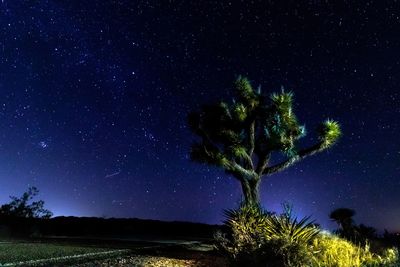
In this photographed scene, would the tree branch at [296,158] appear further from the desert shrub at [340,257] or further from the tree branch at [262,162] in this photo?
the desert shrub at [340,257]

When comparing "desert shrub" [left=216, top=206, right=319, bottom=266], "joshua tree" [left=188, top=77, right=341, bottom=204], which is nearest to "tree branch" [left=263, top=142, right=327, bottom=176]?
"joshua tree" [left=188, top=77, right=341, bottom=204]

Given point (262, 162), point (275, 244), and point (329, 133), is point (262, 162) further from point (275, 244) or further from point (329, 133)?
point (275, 244)

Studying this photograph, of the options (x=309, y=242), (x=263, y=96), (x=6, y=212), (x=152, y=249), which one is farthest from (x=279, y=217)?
(x=6, y=212)

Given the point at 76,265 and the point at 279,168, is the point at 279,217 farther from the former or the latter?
the point at 279,168

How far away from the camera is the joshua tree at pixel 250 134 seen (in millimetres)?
21562

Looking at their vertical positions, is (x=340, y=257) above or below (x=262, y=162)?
below

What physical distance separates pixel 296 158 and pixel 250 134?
2764 millimetres

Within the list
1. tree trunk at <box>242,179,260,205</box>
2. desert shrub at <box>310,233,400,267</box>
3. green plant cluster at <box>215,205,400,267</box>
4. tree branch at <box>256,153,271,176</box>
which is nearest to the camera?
desert shrub at <box>310,233,400,267</box>

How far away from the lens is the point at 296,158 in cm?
2281

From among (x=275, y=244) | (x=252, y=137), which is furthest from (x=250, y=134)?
(x=275, y=244)

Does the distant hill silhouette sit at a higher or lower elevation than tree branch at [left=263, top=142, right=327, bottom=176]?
lower

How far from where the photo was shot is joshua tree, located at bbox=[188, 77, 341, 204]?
849 inches

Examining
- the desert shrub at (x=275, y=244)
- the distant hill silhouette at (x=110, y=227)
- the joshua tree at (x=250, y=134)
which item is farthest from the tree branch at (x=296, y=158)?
the desert shrub at (x=275, y=244)

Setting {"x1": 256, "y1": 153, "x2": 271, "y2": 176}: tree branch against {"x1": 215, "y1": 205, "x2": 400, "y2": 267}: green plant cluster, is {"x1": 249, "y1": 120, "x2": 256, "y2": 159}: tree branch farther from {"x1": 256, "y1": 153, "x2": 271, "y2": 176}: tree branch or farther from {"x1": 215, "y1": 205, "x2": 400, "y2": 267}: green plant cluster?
{"x1": 215, "y1": 205, "x2": 400, "y2": 267}: green plant cluster
